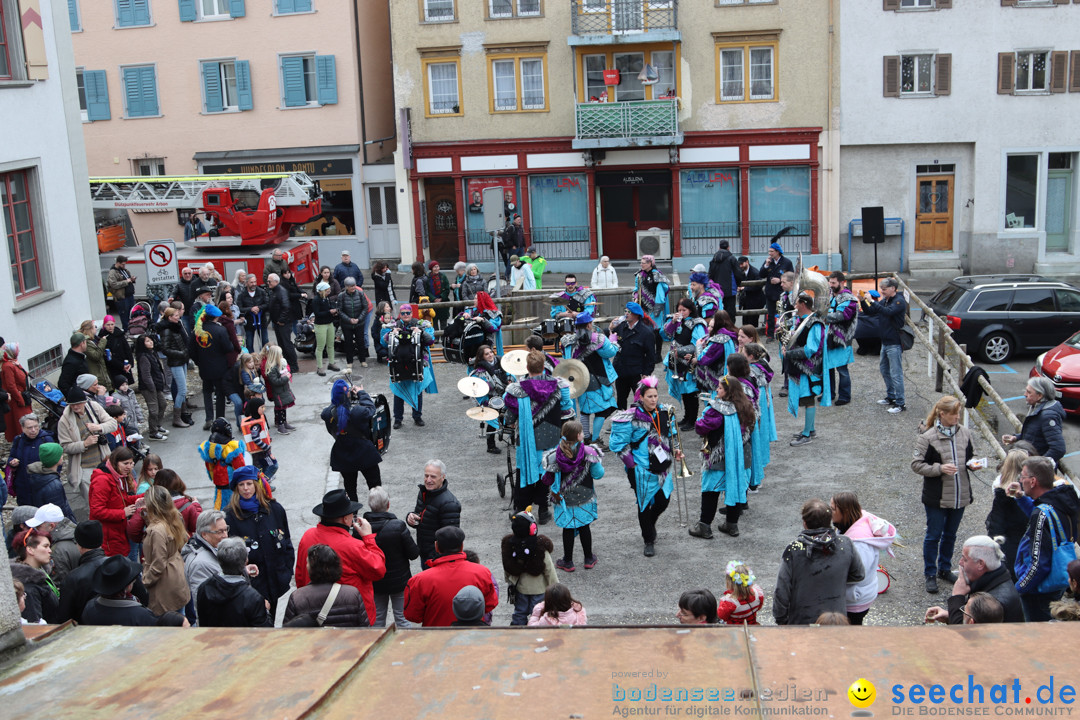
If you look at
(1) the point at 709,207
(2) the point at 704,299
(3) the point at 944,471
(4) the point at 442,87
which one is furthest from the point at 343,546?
(4) the point at 442,87

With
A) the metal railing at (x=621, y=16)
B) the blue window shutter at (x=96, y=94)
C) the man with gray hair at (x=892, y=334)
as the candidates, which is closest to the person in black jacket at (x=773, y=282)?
the man with gray hair at (x=892, y=334)

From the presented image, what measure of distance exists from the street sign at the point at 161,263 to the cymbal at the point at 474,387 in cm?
840

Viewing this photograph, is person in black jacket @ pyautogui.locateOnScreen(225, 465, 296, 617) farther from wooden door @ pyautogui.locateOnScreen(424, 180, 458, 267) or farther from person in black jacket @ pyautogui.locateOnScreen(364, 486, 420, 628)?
wooden door @ pyautogui.locateOnScreen(424, 180, 458, 267)

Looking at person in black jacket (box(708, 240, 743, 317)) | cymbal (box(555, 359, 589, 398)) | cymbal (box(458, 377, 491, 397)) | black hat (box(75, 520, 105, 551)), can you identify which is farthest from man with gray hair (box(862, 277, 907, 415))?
black hat (box(75, 520, 105, 551))

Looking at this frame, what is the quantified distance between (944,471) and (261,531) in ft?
17.8

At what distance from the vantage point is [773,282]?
57.9 feet

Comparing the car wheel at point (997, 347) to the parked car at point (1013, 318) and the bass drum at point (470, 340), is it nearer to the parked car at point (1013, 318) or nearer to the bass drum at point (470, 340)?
the parked car at point (1013, 318)

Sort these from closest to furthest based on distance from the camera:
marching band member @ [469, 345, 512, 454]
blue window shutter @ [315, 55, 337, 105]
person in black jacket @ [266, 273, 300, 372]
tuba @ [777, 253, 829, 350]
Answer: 1. marching band member @ [469, 345, 512, 454]
2. tuba @ [777, 253, 829, 350]
3. person in black jacket @ [266, 273, 300, 372]
4. blue window shutter @ [315, 55, 337, 105]

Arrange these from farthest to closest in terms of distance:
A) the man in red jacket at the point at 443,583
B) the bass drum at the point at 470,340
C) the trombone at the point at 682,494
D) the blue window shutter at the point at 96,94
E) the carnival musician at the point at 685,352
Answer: the blue window shutter at the point at 96,94, the bass drum at the point at 470,340, the carnival musician at the point at 685,352, the trombone at the point at 682,494, the man in red jacket at the point at 443,583

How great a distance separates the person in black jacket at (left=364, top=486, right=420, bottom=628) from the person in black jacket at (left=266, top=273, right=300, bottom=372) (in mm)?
8836

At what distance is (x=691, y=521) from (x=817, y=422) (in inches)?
139

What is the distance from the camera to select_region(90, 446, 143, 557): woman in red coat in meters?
8.80

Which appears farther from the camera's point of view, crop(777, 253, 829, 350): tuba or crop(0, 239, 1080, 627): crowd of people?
crop(777, 253, 829, 350): tuba

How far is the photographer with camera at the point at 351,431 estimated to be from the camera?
10641 mm
